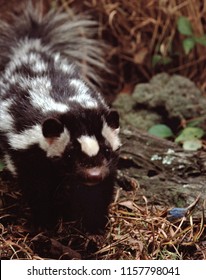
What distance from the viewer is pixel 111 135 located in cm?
379

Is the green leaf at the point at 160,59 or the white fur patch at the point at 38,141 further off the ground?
the white fur patch at the point at 38,141

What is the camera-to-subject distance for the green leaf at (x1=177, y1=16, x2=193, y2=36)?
577 cm

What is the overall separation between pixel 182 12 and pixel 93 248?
3031 millimetres

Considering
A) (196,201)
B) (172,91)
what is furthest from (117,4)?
(196,201)

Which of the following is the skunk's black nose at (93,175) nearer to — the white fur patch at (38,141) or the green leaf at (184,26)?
the white fur patch at (38,141)

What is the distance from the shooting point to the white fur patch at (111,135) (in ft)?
12.2

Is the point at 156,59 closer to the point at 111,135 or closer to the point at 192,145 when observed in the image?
the point at 192,145

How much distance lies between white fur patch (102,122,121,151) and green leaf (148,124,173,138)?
153 cm

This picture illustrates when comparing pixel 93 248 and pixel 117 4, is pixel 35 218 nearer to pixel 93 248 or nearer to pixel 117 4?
pixel 93 248

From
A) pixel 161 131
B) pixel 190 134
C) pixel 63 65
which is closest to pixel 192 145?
pixel 190 134

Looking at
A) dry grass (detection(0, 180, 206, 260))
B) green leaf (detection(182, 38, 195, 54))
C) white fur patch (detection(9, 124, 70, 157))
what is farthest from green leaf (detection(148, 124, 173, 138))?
white fur patch (detection(9, 124, 70, 157))

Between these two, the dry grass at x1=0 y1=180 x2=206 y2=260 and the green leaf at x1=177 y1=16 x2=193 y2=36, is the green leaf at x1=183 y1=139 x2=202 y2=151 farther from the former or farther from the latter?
the green leaf at x1=177 y1=16 x2=193 y2=36

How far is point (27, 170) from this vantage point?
3.91m

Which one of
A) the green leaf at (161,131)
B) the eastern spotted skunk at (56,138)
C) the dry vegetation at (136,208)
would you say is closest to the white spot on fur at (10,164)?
the eastern spotted skunk at (56,138)
